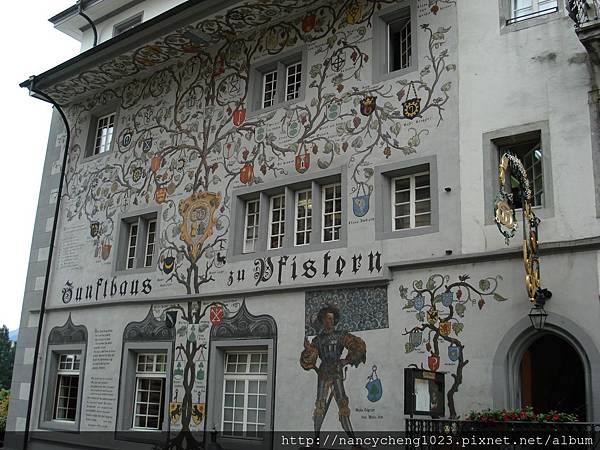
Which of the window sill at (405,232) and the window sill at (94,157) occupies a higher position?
the window sill at (94,157)

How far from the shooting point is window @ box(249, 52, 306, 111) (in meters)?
12.6

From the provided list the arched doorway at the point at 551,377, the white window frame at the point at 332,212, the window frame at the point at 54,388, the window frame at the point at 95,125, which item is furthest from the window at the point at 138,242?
the arched doorway at the point at 551,377

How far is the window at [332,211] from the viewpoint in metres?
11.2

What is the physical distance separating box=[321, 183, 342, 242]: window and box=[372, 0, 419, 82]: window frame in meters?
1.87

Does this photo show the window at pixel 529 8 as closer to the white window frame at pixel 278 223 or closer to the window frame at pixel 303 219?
the window frame at pixel 303 219

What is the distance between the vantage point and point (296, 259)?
37.2ft

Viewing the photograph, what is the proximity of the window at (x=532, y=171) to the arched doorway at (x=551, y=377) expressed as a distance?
1.80m

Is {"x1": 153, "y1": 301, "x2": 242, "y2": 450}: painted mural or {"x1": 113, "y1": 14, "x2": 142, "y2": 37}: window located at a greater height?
{"x1": 113, "y1": 14, "x2": 142, "y2": 37}: window

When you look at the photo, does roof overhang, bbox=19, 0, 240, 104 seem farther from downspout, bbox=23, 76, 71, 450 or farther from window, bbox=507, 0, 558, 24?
window, bbox=507, 0, 558, 24

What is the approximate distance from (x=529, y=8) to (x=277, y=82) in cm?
463

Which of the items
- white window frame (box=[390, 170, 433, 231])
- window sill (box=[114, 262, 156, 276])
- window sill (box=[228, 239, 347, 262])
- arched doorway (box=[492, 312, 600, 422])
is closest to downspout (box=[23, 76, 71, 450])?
window sill (box=[114, 262, 156, 276])

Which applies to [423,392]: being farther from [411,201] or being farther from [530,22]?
[530,22]

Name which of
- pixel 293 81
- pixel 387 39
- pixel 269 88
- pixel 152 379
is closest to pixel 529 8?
pixel 387 39

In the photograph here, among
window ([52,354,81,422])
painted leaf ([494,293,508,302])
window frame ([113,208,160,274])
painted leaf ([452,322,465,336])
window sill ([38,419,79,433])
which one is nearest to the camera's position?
painted leaf ([494,293,508,302])
